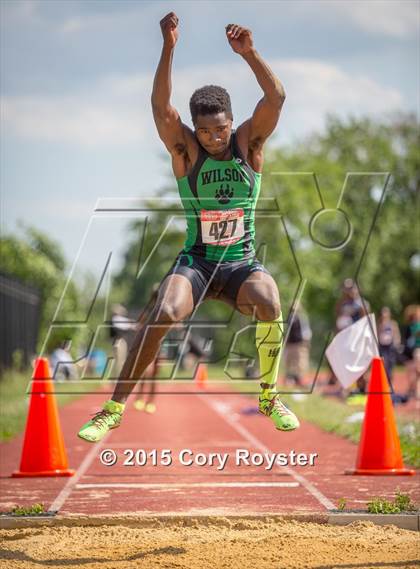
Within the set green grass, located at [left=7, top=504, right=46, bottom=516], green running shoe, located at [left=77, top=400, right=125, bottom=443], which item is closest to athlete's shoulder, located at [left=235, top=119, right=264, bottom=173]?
green running shoe, located at [left=77, top=400, right=125, bottom=443]

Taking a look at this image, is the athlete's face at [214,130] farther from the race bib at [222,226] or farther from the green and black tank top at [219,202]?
the race bib at [222,226]

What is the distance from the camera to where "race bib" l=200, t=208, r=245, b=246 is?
656 centimetres

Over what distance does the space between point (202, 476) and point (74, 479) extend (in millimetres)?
1219

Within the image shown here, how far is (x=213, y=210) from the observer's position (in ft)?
21.5

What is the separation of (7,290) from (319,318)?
40830 mm

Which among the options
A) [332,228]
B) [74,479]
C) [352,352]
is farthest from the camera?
[332,228]

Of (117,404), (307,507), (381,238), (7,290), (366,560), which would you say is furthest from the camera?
(381,238)

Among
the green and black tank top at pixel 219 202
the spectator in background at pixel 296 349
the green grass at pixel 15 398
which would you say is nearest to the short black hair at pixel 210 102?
the green and black tank top at pixel 219 202

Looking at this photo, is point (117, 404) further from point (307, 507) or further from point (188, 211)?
point (307, 507)

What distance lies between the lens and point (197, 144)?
6602 mm

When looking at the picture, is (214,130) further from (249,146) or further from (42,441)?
(42,441)

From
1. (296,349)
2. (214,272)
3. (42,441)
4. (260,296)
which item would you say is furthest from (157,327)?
(296,349)

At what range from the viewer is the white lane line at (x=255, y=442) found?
7.94 metres

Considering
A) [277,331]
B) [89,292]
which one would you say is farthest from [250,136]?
[89,292]
